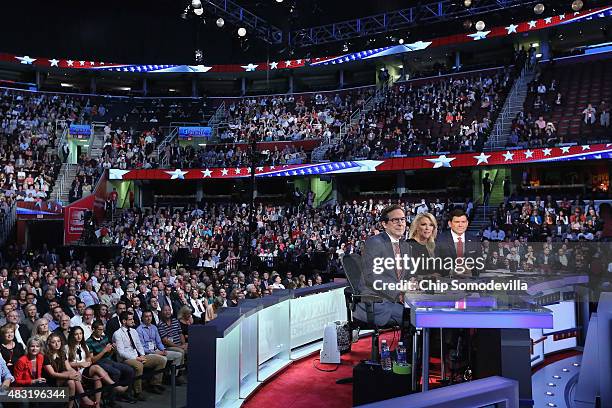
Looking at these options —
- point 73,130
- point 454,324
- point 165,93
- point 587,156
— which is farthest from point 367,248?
point 165,93

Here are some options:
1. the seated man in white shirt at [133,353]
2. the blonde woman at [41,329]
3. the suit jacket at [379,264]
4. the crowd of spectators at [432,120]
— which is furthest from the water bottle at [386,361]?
the crowd of spectators at [432,120]

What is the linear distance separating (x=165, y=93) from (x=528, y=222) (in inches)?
1058

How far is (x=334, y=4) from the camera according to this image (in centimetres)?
3288

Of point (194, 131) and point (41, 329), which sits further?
point (194, 131)

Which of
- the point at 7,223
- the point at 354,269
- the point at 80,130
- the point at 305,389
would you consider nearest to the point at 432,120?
the point at 80,130

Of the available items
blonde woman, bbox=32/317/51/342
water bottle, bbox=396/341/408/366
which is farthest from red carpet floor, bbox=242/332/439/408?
blonde woman, bbox=32/317/51/342

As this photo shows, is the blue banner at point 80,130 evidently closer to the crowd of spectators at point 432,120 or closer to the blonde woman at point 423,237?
the crowd of spectators at point 432,120

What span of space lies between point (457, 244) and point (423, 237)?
31 cm

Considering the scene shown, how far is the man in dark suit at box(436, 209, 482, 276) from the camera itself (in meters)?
4.21

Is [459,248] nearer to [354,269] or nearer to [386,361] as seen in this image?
[354,269]

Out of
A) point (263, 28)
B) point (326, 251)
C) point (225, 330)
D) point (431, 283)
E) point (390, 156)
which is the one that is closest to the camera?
point (431, 283)

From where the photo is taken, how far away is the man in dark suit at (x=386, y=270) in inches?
168

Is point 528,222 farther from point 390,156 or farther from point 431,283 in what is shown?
point 431,283

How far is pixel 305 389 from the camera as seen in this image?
753cm
